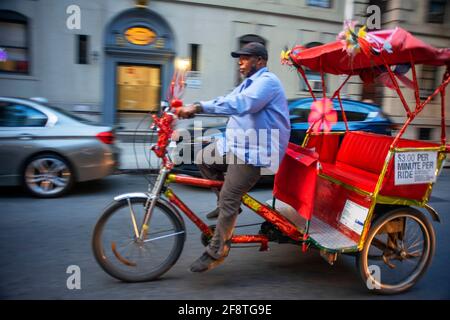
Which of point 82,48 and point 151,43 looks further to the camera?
point 151,43

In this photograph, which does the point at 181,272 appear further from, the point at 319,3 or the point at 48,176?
the point at 319,3

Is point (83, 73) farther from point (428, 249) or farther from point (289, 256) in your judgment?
point (428, 249)

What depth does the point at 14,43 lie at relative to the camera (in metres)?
11.2

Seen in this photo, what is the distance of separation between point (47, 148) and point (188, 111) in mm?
4012

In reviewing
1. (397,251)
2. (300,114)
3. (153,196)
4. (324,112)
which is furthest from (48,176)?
(397,251)

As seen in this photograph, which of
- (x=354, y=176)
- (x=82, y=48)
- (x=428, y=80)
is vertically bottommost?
(x=354, y=176)

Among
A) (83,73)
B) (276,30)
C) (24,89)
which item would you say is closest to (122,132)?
(83,73)

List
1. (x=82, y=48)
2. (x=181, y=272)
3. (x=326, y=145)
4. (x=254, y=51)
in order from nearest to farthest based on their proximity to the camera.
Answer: (x=254, y=51)
(x=181, y=272)
(x=326, y=145)
(x=82, y=48)

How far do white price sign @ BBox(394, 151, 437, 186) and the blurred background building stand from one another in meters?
8.42

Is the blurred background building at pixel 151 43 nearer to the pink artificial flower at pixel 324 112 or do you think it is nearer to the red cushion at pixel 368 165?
the red cushion at pixel 368 165

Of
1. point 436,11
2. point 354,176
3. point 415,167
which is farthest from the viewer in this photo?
point 436,11

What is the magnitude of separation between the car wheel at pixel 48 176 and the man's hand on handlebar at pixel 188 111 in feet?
12.9

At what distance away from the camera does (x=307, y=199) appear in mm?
3396

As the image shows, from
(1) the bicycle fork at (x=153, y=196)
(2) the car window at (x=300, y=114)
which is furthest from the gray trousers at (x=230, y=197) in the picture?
(2) the car window at (x=300, y=114)
